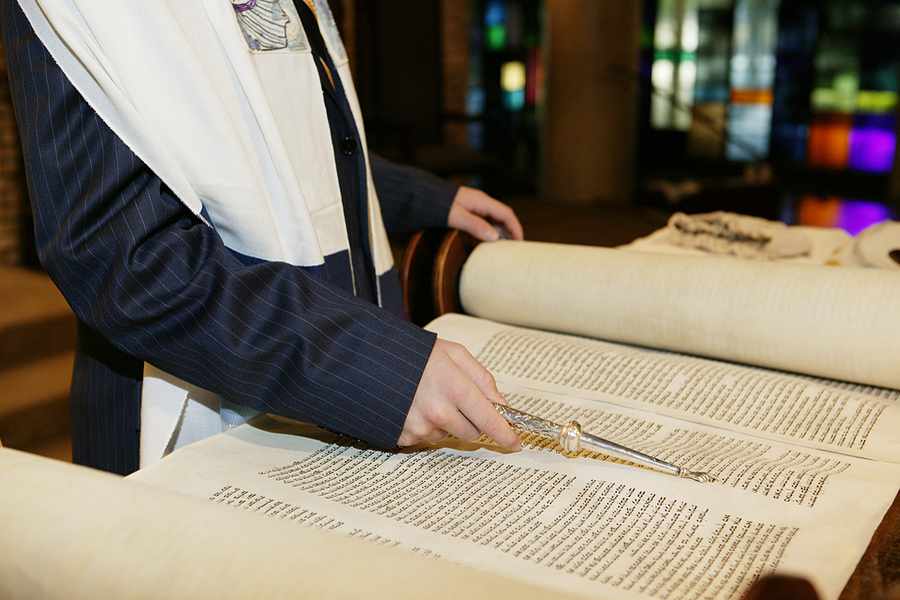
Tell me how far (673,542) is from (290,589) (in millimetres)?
256

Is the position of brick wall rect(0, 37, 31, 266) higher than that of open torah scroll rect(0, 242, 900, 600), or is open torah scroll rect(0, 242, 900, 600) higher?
open torah scroll rect(0, 242, 900, 600)

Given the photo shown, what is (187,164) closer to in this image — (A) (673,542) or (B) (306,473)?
(B) (306,473)

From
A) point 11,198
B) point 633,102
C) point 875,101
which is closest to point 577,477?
point 11,198

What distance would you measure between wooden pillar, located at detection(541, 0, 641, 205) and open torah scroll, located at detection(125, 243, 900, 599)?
6014mm

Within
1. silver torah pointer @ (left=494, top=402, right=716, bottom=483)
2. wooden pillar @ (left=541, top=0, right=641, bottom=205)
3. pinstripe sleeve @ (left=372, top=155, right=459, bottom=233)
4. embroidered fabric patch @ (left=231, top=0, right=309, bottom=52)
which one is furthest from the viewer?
wooden pillar @ (left=541, top=0, right=641, bottom=205)

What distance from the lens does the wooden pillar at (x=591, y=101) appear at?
22.1 ft

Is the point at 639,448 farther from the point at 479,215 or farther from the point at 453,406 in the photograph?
the point at 479,215

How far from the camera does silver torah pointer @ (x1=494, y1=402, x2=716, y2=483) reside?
2.15ft

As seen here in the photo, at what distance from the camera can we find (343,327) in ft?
2.24

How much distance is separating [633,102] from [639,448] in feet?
21.9

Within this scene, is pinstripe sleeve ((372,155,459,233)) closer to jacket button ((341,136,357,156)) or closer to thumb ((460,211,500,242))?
thumb ((460,211,500,242))

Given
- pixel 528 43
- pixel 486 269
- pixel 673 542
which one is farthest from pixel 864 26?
pixel 673 542

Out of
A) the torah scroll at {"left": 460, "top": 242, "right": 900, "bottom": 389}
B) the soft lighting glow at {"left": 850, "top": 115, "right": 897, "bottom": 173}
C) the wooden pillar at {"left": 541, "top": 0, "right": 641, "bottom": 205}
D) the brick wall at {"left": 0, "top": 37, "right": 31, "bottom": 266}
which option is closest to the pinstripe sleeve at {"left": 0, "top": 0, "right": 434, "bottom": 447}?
the torah scroll at {"left": 460, "top": 242, "right": 900, "bottom": 389}

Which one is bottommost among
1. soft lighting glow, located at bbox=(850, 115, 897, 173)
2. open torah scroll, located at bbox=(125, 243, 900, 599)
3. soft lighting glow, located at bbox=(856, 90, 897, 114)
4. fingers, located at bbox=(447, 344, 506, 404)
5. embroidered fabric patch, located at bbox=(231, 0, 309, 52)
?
soft lighting glow, located at bbox=(850, 115, 897, 173)
